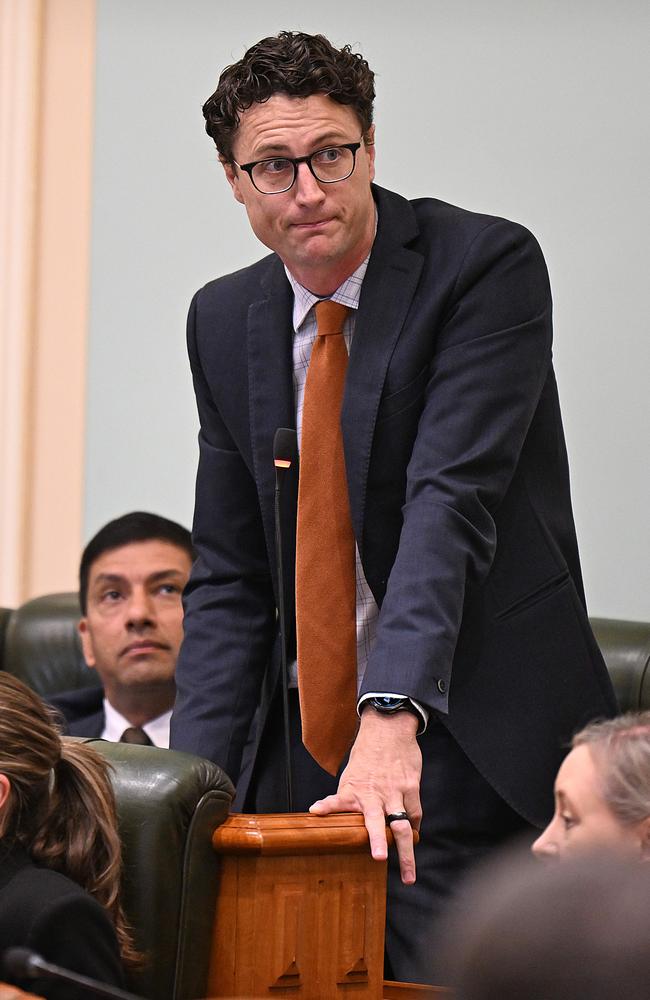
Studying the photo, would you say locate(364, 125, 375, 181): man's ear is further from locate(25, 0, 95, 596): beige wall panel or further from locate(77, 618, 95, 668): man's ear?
locate(25, 0, 95, 596): beige wall panel

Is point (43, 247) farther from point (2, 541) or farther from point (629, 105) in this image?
point (629, 105)

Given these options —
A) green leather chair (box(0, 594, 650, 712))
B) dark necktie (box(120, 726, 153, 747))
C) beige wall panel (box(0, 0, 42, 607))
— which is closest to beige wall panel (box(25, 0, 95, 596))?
beige wall panel (box(0, 0, 42, 607))

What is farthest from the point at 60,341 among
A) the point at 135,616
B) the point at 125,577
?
the point at 135,616

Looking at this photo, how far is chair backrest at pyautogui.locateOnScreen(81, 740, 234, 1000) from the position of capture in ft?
4.83

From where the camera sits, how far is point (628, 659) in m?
2.73

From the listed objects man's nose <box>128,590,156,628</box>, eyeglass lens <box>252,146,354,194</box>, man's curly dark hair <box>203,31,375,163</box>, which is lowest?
man's nose <box>128,590,156,628</box>

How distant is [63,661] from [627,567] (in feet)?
4.35

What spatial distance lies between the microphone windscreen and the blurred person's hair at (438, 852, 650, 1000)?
46.7 inches

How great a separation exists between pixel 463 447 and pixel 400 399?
0.39 ft

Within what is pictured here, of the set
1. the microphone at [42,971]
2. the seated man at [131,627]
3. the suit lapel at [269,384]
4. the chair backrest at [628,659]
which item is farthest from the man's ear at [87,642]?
the microphone at [42,971]

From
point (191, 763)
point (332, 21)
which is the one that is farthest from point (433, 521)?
point (332, 21)

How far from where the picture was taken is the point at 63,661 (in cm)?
338

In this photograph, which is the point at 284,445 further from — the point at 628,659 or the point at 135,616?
the point at 135,616

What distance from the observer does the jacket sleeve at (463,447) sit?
1516 millimetres
